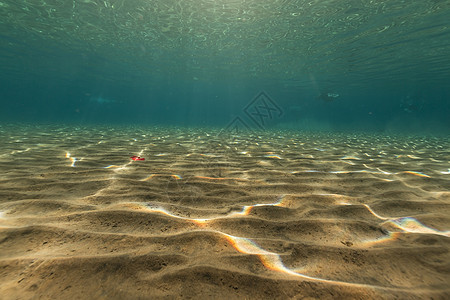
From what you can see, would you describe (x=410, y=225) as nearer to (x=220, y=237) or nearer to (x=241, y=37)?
(x=220, y=237)

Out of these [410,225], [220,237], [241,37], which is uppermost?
[241,37]

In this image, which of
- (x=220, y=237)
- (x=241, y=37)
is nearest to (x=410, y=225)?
(x=220, y=237)

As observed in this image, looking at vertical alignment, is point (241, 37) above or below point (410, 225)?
above

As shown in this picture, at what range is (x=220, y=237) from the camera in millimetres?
1840

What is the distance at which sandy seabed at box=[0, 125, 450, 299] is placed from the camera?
1.28 meters

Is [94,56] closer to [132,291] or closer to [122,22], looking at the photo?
[122,22]

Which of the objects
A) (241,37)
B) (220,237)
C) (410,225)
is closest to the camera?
(220,237)

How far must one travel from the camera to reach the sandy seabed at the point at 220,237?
128 cm

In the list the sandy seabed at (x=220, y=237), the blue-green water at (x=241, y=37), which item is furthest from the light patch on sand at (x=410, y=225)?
the blue-green water at (x=241, y=37)

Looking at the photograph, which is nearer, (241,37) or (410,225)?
(410,225)

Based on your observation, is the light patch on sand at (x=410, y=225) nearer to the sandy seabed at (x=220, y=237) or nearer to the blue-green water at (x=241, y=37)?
the sandy seabed at (x=220, y=237)

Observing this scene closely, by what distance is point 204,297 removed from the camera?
Answer: 121 cm

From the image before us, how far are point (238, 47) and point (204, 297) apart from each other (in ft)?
78.4

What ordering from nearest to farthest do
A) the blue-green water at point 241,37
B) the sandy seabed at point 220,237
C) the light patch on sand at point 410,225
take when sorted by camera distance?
1. the sandy seabed at point 220,237
2. the light patch on sand at point 410,225
3. the blue-green water at point 241,37
